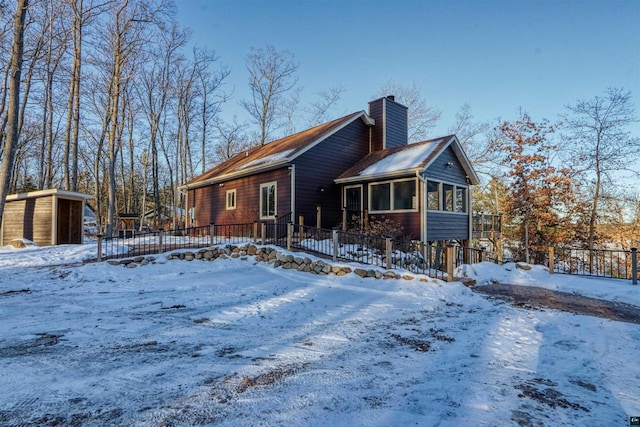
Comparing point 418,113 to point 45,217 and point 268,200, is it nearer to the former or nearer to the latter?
point 268,200

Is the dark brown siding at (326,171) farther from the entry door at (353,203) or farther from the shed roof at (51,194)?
the shed roof at (51,194)

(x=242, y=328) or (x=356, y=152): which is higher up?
(x=356, y=152)

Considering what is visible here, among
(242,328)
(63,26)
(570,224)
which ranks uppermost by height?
(63,26)

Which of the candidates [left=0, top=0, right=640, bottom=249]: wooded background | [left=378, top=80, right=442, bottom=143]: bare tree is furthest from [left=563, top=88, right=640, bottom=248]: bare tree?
[left=378, top=80, right=442, bottom=143]: bare tree

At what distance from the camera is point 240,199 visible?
49.7ft

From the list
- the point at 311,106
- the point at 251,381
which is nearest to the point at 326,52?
the point at 311,106

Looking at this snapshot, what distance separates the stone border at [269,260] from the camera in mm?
7449

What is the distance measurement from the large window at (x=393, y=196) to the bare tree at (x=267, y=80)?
16.6 m

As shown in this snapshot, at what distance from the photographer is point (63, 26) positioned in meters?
16.3

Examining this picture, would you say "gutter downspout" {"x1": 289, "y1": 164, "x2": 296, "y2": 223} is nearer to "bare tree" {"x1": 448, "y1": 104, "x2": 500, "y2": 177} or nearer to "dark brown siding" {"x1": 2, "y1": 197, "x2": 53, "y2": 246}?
"dark brown siding" {"x1": 2, "y1": 197, "x2": 53, "y2": 246}

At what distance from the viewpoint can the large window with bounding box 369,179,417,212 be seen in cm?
1201

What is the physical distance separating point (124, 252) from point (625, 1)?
17517 millimetres

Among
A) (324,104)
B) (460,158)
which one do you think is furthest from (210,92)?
(460,158)

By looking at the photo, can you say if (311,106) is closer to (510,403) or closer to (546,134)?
(546,134)
